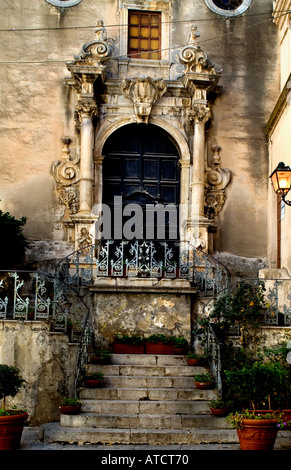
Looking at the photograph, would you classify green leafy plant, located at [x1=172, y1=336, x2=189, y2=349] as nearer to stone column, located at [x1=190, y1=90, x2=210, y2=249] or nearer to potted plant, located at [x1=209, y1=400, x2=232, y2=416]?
potted plant, located at [x1=209, y1=400, x2=232, y2=416]

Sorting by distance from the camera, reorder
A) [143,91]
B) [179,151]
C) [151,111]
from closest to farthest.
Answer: [143,91] < [151,111] < [179,151]

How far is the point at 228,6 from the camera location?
1777 cm

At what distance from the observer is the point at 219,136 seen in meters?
17.2

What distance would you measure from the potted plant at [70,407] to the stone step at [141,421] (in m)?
0.10

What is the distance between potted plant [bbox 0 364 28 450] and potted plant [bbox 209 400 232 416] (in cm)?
287

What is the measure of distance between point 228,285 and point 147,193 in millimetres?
3590

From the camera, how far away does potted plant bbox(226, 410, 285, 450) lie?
30.8 ft

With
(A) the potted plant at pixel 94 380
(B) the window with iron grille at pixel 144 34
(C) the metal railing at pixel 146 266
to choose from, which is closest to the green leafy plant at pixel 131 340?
(C) the metal railing at pixel 146 266

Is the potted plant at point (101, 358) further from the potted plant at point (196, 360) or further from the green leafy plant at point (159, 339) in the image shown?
the potted plant at point (196, 360)

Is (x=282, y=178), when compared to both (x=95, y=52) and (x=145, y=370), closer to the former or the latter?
(x=145, y=370)

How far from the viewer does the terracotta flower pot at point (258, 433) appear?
940 centimetres

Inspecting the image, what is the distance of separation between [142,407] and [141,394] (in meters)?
0.35

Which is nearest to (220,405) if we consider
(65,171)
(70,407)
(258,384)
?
(258,384)

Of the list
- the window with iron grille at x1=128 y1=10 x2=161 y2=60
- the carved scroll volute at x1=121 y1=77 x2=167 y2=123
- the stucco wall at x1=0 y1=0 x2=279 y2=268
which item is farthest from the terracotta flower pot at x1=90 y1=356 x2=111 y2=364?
the window with iron grille at x1=128 y1=10 x2=161 y2=60
